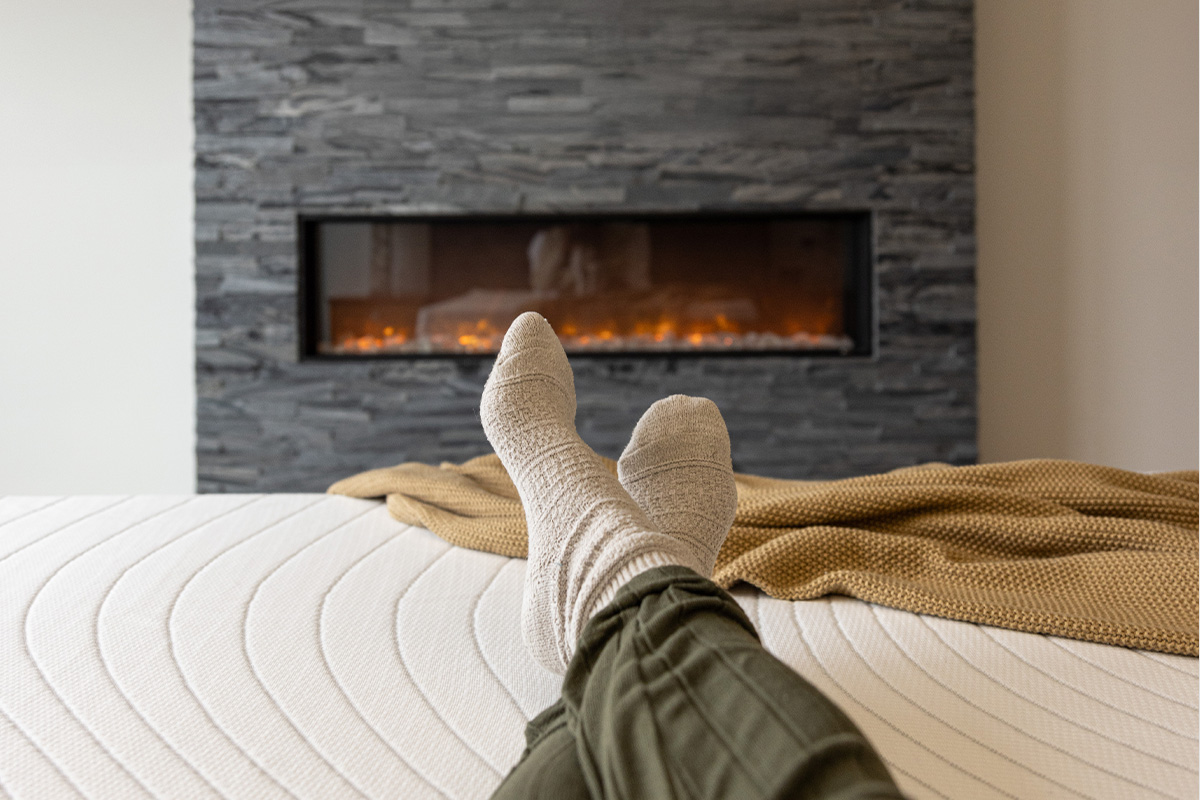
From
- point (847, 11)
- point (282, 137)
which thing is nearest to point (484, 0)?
point (282, 137)

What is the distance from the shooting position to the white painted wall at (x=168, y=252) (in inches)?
94.7

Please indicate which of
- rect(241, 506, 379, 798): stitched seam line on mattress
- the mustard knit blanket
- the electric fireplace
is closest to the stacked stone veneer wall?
the electric fireplace

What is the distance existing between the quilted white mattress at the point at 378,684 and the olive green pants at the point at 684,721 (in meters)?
0.09

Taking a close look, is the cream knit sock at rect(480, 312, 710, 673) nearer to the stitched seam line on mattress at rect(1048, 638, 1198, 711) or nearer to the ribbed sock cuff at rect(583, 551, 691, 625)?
the ribbed sock cuff at rect(583, 551, 691, 625)

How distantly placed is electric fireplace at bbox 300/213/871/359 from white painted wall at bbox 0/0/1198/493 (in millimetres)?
461

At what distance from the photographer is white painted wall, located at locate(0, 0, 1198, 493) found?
2404mm

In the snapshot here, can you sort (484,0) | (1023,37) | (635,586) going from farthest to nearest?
(1023,37), (484,0), (635,586)

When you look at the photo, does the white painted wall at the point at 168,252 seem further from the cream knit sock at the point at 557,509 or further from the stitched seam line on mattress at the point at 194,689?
the cream knit sock at the point at 557,509

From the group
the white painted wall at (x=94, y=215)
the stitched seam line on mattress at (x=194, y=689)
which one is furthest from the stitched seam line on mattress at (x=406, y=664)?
Result: the white painted wall at (x=94, y=215)

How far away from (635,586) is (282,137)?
2227 mm

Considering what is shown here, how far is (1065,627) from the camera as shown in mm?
663

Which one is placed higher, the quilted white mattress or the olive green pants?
the olive green pants

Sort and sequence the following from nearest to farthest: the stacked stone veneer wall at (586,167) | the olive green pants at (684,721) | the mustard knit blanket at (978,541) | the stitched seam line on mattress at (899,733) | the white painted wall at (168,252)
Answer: the olive green pants at (684,721) < the stitched seam line on mattress at (899,733) < the mustard knit blanket at (978,541) < the stacked stone veneer wall at (586,167) < the white painted wall at (168,252)

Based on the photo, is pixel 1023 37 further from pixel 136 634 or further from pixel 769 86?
pixel 136 634
